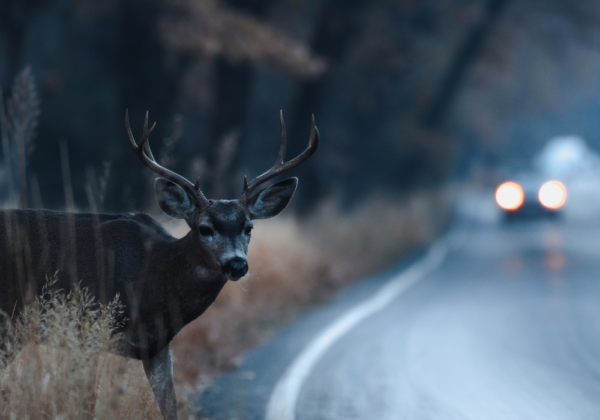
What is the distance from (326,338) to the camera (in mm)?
9547

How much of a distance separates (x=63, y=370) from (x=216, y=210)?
5.23 feet

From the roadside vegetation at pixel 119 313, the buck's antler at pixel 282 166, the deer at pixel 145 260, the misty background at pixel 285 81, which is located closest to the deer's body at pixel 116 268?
the deer at pixel 145 260

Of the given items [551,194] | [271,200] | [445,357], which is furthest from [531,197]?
[271,200]

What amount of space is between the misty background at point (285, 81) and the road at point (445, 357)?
2.52 m

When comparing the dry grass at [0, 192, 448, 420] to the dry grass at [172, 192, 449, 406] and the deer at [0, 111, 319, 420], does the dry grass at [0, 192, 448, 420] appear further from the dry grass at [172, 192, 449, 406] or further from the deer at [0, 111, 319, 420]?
the deer at [0, 111, 319, 420]

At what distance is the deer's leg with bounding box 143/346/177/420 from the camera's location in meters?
5.28

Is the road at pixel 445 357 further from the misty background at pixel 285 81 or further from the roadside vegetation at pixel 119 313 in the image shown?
the misty background at pixel 285 81

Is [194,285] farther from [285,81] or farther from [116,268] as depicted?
[285,81]

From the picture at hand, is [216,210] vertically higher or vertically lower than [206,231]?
higher

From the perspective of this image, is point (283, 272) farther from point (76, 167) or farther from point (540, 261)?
point (76, 167)

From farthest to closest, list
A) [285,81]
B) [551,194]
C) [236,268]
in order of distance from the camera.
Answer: [285,81]
[551,194]
[236,268]

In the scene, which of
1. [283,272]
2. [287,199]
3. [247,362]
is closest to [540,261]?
[283,272]

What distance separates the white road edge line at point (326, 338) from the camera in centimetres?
658

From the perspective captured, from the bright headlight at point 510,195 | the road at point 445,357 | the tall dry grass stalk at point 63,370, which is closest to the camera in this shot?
the tall dry grass stalk at point 63,370
